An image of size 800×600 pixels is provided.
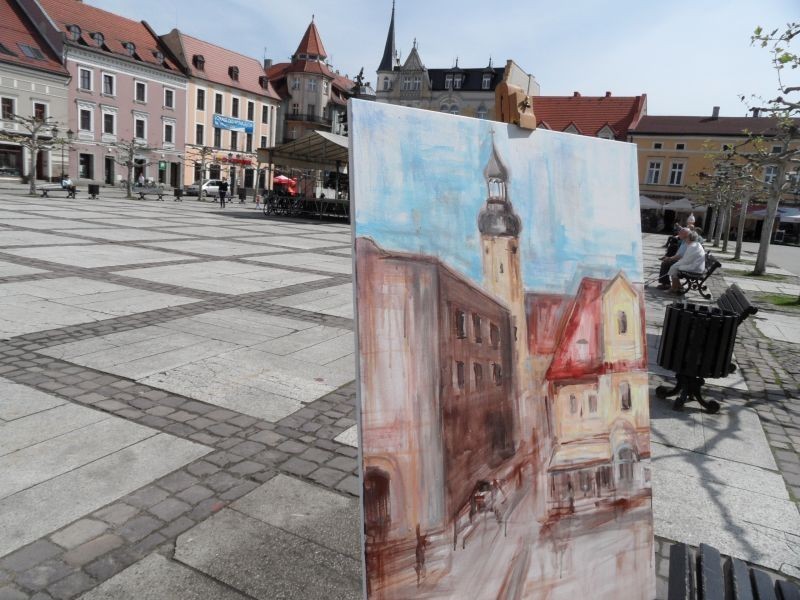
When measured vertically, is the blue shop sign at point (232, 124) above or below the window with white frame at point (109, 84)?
below

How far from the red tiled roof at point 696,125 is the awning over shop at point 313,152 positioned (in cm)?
3397

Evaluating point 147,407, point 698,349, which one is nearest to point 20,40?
point 147,407

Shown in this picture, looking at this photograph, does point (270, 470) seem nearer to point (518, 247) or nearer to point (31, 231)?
point (518, 247)

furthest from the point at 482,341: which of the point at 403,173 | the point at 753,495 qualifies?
the point at 753,495

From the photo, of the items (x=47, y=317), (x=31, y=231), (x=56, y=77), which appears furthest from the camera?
(x=56, y=77)

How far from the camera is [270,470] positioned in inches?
143

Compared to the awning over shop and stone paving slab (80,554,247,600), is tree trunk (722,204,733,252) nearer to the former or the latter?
the awning over shop

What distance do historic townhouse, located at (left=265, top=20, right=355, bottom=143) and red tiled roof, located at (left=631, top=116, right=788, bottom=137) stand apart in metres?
31.9

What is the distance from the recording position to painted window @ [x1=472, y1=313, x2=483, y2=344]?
1.77 m

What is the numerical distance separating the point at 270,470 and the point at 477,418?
89.2 inches

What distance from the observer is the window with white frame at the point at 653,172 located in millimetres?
51072

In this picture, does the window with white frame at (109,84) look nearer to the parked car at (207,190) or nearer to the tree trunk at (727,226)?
the parked car at (207,190)

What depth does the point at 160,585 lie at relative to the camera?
101 inches

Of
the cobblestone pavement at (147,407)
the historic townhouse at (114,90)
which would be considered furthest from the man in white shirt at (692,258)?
the historic townhouse at (114,90)
